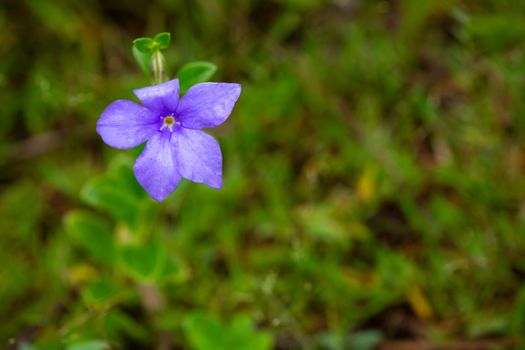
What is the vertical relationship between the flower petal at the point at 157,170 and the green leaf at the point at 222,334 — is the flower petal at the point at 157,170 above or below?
above

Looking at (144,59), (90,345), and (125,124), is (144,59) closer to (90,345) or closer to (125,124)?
(125,124)

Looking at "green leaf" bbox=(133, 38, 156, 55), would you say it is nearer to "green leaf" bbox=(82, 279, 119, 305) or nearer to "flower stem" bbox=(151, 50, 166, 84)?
"flower stem" bbox=(151, 50, 166, 84)

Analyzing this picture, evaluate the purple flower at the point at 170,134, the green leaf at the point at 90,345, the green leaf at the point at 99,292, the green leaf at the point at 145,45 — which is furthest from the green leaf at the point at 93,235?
the green leaf at the point at 145,45

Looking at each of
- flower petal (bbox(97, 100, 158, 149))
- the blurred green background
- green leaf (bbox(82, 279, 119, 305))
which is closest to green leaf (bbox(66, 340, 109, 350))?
the blurred green background

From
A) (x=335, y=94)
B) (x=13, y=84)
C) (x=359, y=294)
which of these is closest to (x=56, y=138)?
(x=13, y=84)

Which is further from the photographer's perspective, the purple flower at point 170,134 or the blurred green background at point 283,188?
the blurred green background at point 283,188

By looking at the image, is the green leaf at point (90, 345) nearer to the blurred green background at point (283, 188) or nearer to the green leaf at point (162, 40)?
the blurred green background at point (283, 188)

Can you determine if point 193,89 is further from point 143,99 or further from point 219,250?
point 219,250
